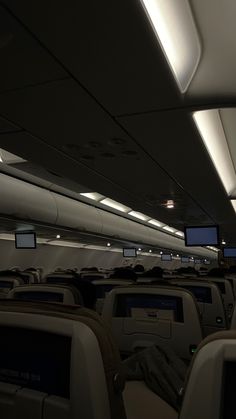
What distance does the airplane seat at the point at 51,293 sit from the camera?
4.38 meters

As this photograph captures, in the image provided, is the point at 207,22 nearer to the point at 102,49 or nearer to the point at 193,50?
the point at 193,50

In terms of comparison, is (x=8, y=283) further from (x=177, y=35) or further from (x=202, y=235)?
(x=177, y=35)

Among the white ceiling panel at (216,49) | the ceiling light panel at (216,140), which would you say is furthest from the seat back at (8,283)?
the white ceiling panel at (216,49)

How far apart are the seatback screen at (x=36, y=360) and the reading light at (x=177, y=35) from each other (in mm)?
1772

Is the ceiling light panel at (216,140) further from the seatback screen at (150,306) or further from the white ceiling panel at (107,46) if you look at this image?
the seatback screen at (150,306)

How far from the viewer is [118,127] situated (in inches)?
160

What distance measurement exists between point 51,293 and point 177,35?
2.98 meters

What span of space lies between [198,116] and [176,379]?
2.58 m

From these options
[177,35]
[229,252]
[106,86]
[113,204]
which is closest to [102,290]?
[113,204]

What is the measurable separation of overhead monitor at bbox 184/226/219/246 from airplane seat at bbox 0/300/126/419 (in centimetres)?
935

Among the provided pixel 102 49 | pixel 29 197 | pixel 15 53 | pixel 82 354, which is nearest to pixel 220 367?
pixel 82 354

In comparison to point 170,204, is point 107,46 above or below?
above

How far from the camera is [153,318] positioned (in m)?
3.76

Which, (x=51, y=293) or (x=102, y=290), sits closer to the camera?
(x=51, y=293)
